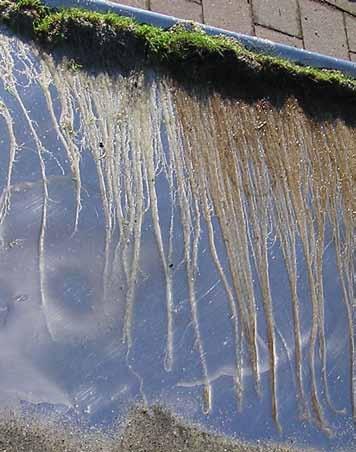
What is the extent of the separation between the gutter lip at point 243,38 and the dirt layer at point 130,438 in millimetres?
1248

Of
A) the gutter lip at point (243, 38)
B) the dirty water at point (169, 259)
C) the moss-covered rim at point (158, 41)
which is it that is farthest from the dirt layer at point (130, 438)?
the gutter lip at point (243, 38)

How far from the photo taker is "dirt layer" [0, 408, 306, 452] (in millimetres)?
2062

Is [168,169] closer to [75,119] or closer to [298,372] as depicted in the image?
[75,119]

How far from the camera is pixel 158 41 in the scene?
237cm

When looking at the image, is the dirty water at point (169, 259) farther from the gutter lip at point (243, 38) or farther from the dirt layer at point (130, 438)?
the gutter lip at point (243, 38)

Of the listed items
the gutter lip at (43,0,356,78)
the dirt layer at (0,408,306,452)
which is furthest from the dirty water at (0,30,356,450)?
the gutter lip at (43,0,356,78)

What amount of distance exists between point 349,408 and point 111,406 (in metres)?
0.78

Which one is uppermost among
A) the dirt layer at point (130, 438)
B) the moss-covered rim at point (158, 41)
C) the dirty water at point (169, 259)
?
the moss-covered rim at point (158, 41)

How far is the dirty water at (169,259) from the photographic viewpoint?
2.17m

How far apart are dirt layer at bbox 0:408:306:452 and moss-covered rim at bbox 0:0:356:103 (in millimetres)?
1132

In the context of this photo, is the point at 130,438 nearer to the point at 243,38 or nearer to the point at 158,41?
the point at 158,41

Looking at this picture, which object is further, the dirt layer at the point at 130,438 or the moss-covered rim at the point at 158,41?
the moss-covered rim at the point at 158,41

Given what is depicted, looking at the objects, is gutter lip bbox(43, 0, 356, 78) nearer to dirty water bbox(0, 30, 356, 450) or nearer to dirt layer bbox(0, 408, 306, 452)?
dirty water bbox(0, 30, 356, 450)

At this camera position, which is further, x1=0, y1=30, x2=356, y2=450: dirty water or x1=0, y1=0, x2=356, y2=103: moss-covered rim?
x1=0, y1=0, x2=356, y2=103: moss-covered rim
